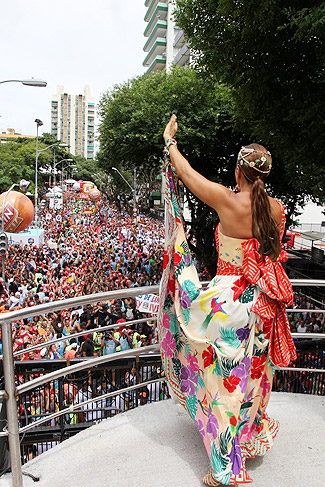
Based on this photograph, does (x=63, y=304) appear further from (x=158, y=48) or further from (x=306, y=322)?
(x=158, y=48)

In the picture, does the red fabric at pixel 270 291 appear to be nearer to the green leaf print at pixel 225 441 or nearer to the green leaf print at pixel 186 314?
the green leaf print at pixel 186 314

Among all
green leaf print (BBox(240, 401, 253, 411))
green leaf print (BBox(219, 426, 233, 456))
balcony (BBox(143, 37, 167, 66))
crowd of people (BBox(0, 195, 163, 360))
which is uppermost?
balcony (BBox(143, 37, 167, 66))

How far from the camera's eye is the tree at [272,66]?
5.92 m

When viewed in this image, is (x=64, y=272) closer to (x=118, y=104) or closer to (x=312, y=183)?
(x=118, y=104)

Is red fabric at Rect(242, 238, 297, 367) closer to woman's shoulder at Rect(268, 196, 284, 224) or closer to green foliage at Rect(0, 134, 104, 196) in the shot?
woman's shoulder at Rect(268, 196, 284, 224)

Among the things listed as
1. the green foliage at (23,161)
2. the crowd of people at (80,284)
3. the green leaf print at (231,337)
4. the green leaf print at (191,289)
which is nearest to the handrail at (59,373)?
the crowd of people at (80,284)

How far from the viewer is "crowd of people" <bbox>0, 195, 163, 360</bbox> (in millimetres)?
7023

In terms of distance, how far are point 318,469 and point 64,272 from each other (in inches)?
509

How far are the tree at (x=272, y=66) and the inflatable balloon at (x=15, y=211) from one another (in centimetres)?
772

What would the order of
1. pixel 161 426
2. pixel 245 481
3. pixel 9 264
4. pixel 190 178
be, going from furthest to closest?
pixel 9 264 → pixel 161 426 → pixel 190 178 → pixel 245 481

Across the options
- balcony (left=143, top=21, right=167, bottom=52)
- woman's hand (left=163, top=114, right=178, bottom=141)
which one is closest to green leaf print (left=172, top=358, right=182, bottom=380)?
woman's hand (left=163, top=114, right=178, bottom=141)

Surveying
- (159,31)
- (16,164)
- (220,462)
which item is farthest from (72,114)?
(220,462)

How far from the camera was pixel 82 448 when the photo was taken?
2.58 meters

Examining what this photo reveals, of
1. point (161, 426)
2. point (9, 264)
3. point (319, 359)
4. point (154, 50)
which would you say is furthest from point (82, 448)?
point (154, 50)
